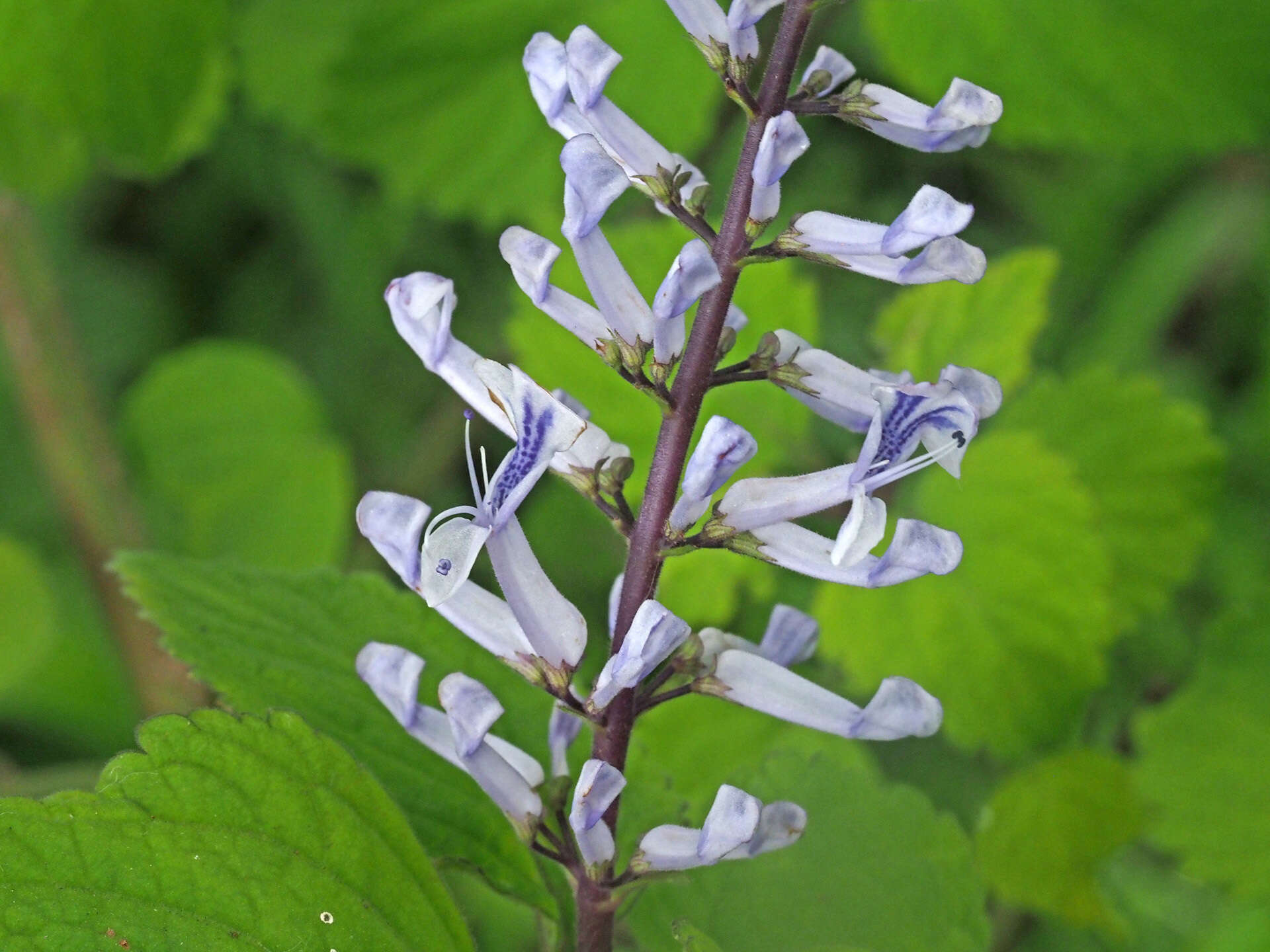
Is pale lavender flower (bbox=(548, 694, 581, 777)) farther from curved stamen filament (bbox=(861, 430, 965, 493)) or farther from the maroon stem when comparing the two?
curved stamen filament (bbox=(861, 430, 965, 493))

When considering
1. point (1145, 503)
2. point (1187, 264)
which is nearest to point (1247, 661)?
point (1145, 503)

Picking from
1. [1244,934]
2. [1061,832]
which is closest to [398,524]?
[1061,832]

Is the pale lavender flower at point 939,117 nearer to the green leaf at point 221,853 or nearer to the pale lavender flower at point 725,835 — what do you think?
the pale lavender flower at point 725,835

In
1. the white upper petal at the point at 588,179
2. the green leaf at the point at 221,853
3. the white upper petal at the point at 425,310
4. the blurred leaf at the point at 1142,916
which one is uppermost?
the white upper petal at the point at 588,179

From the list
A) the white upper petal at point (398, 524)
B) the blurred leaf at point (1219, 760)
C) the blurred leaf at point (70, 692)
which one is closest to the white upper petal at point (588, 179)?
the white upper petal at point (398, 524)

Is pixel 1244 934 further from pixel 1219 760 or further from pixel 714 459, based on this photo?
pixel 714 459

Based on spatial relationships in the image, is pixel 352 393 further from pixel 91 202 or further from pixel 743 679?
pixel 743 679
